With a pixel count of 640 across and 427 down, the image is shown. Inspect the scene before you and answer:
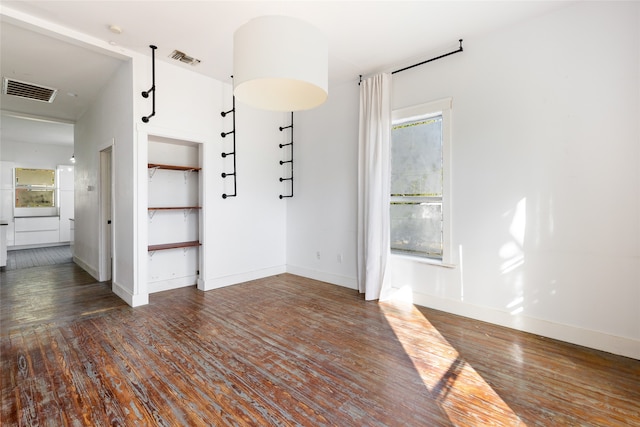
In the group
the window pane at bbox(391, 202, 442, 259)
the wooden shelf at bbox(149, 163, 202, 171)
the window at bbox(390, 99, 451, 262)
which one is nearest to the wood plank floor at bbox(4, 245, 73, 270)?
the wooden shelf at bbox(149, 163, 202, 171)

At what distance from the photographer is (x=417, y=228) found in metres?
3.92

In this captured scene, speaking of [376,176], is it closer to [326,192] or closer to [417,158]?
[417,158]

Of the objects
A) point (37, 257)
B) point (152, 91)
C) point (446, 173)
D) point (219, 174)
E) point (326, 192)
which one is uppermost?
point (152, 91)

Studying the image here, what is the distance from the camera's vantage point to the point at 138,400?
6.35 feet

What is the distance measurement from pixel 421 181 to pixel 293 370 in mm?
2692

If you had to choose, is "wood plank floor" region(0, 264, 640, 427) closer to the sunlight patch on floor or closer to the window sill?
the sunlight patch on floor

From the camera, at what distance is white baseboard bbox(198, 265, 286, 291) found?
4395 mm

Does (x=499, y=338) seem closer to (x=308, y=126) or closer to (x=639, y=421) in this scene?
(x=639, y=421)

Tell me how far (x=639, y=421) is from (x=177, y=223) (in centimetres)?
502

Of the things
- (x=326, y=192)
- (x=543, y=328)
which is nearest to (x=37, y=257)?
(x=326, y=192)

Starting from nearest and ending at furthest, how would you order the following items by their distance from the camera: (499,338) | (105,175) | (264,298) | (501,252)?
(499,338) < (501,252) < (264,298) < (105,175)

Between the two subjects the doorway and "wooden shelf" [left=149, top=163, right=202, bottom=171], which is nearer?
"wooden shelf" [left=149, top=163, right=202, bottom=171]

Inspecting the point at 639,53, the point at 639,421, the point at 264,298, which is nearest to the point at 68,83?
the point at 264,298

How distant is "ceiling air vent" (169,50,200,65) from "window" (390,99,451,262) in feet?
8.79
